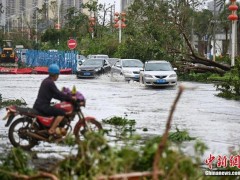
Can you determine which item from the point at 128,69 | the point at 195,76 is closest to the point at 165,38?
the point at 128,69

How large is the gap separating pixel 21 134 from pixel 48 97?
0.88m

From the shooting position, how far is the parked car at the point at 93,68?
44156 mm

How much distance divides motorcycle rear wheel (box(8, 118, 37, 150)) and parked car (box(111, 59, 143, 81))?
27674mm

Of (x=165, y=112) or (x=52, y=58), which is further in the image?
(x=52, y=58)

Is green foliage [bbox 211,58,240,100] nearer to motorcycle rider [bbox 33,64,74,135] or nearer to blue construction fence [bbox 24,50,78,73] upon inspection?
motorcycle rider [bbox 33,64,74,135]

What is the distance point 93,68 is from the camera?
147 feet

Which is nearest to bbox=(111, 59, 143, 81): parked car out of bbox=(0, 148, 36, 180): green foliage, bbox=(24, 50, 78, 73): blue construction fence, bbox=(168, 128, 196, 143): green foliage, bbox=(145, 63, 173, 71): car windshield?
bbox=(145, 63, 173, 71): car windshield

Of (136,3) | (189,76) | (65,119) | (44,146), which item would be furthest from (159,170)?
(136,3)

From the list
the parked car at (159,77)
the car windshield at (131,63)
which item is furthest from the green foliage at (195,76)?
the parked car at (159,77)

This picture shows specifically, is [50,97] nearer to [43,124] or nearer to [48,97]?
[48,97]

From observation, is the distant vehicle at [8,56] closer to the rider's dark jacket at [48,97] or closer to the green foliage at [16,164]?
the rider's dark jacket at [48,97]

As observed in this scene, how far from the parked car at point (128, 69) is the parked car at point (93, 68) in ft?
5.76

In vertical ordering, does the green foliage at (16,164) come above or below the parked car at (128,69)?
above

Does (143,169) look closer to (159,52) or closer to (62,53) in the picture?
(159,52)
